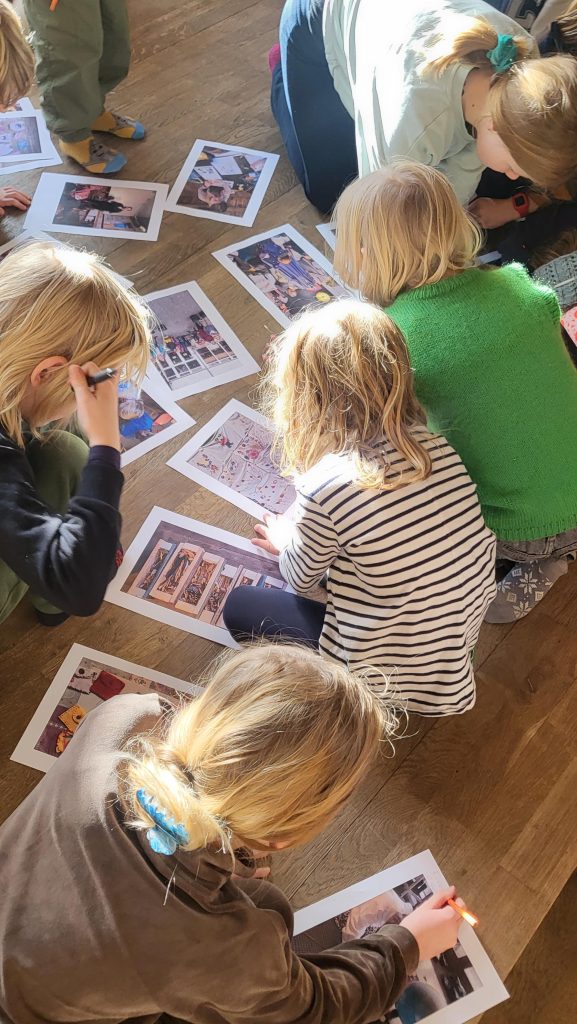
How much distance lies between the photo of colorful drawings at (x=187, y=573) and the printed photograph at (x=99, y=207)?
79 centimetres

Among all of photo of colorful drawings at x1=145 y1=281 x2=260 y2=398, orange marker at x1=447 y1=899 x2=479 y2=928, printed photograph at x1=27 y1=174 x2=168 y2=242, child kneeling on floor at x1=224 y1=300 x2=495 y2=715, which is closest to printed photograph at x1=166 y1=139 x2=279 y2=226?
printed photograph at x1=27 y1=174 x2=168 y2=242

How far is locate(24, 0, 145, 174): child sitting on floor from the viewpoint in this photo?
69.9 inches

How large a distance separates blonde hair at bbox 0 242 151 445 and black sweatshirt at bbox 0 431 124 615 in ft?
0.26

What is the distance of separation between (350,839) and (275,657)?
0.57 meters

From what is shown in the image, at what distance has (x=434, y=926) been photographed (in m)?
1.18

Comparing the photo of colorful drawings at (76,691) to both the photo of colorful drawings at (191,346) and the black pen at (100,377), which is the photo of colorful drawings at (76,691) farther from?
the photo of colorful drawings at (191,346)

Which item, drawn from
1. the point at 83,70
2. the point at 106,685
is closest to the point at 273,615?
the point at 106,685

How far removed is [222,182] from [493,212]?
67 centimetres

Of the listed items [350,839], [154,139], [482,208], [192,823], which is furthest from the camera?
[154,139]

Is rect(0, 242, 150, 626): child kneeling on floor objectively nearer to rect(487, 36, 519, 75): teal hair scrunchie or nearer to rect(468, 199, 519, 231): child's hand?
rect(487, 36, 519, 75): teal hair scrunchie

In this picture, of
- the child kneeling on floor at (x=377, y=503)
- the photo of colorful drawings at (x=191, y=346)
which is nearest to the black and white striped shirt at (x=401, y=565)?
the child kneeling on floor at (x=377, y=503)

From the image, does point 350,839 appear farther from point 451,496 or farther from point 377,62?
point 377,62

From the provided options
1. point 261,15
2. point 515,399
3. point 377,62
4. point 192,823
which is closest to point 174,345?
point 377,62

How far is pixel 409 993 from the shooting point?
117 cm
